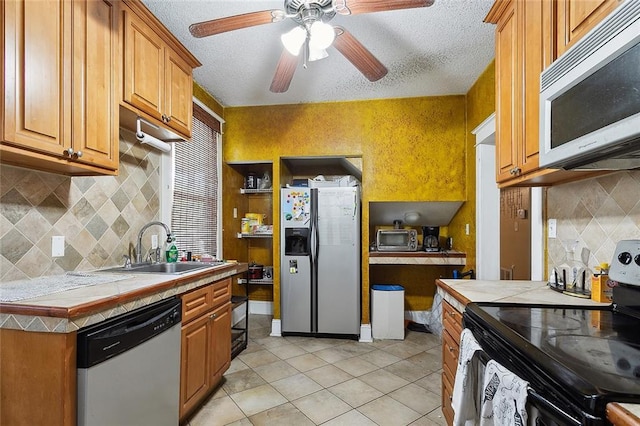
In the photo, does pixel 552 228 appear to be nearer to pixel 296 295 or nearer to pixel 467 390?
pixel 467 390

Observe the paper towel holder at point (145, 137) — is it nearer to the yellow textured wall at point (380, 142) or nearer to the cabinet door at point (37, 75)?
the cabinet door at point (37, 75)

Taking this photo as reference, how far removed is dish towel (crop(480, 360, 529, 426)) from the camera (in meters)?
0.80

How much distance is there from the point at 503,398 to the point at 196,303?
1685 millimetres

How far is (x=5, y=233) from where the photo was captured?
1.46m

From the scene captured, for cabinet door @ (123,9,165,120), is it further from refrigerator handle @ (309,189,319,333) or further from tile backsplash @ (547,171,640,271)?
tile backsplash @ (547,171,640,271)

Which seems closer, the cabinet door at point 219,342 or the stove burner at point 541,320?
the stove burner at point 541,320

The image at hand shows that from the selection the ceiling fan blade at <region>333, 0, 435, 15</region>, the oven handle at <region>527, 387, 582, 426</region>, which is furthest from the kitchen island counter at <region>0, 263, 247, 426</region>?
the ceiling fan blade at <region>333, 0, 435, 15</region>

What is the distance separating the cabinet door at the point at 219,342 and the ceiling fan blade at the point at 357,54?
6.45 ft

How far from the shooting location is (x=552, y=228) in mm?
1867

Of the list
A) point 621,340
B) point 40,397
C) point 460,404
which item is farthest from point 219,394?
point 621,340

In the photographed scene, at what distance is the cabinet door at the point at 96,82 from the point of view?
1.46 m

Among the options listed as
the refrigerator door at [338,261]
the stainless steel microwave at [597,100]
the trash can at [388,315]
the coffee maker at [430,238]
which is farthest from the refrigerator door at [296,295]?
the stainless steel microwave at [597,100]

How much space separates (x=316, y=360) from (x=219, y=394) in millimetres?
936

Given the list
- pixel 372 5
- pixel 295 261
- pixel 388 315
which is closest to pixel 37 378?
pixel 372 5
